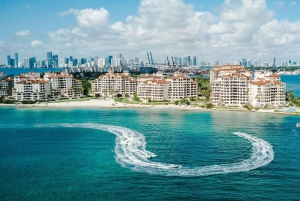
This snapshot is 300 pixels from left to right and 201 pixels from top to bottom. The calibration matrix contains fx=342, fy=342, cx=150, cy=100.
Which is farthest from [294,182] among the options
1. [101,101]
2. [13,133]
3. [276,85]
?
[101,101]

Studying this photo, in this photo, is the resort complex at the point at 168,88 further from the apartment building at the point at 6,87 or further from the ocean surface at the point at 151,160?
the ocean surface at the point at 151,160

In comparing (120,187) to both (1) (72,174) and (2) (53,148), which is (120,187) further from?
(2) (53,148)

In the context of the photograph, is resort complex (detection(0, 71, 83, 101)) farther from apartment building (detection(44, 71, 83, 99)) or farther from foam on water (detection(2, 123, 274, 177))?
foam on water (detection(2, 123, 274, 177))

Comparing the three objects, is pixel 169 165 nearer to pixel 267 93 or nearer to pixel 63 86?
pixel 267 93

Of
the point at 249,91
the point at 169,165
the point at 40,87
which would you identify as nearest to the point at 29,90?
the point at 40,87

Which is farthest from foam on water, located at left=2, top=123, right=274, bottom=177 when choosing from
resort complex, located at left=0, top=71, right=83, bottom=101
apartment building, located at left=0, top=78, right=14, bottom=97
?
apartment building, located at left=0, top=78, right=14, bottom=97

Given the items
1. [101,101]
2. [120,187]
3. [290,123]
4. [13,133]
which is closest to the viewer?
[120,187]

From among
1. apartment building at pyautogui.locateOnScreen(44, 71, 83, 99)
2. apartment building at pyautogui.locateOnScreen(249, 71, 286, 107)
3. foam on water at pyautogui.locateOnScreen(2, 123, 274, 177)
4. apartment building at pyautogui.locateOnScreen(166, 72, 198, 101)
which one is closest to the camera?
foam on water at pyautogui.locateOnScreen(2, 123, 274, 177)
